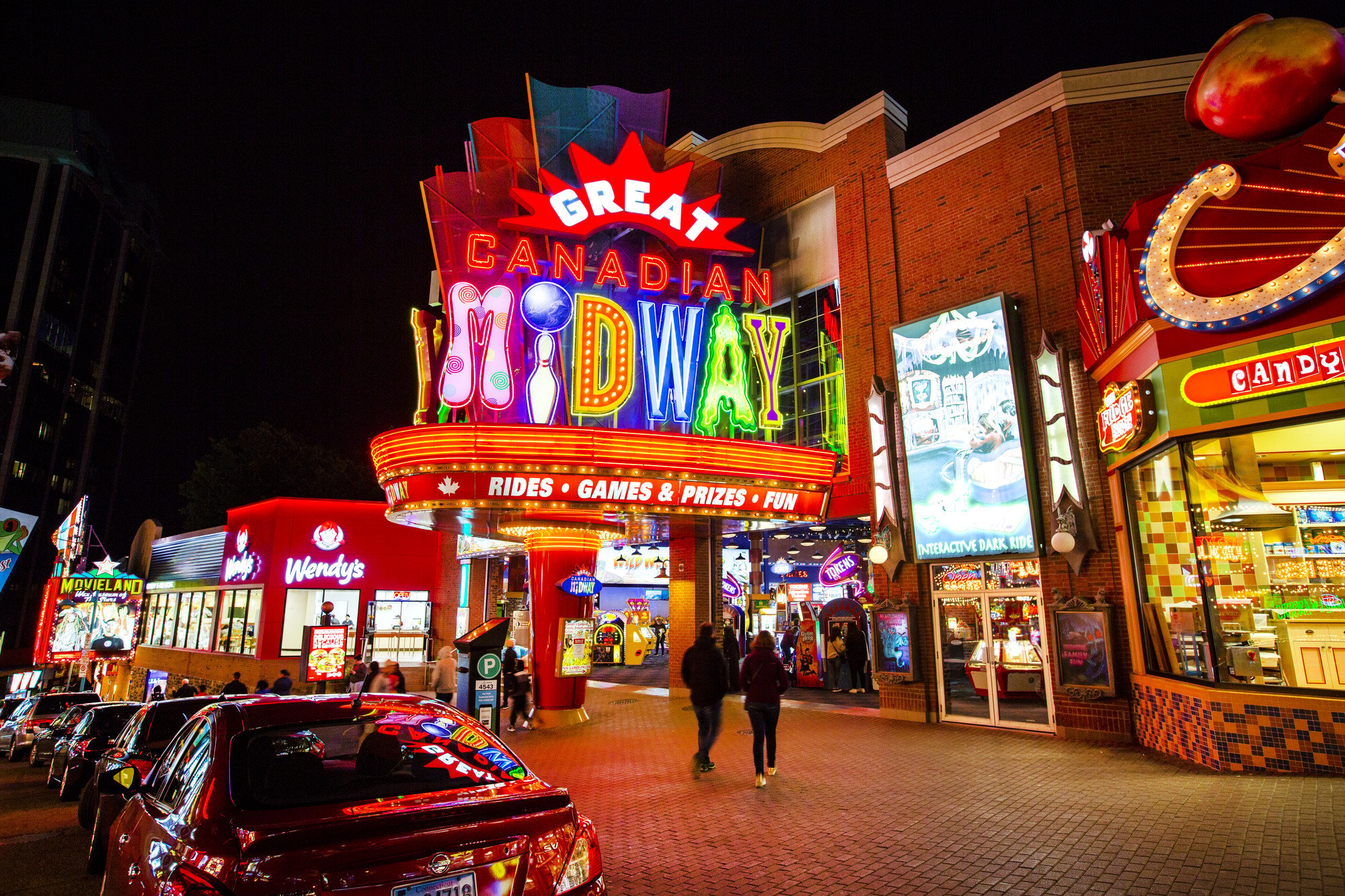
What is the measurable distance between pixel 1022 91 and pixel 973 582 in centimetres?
946

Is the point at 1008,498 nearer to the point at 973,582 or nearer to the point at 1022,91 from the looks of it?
the point at 973,582

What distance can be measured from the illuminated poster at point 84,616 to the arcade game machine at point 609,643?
61.9 feet

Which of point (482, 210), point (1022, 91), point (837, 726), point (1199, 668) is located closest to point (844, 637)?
point (837, 726)

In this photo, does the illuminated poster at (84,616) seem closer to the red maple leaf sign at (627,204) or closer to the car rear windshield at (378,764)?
the red maple leaf sign at (627,204)

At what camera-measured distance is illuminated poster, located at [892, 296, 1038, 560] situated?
12820mm

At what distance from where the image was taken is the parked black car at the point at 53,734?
13945mm

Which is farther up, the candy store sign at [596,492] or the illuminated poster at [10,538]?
the candy store sign at [596,492]

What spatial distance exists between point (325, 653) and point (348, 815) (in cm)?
1463

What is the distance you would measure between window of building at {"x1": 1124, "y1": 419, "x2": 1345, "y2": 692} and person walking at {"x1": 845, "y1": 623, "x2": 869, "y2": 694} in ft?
28.0

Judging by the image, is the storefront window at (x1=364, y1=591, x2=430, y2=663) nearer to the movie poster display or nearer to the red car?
the movie poster display

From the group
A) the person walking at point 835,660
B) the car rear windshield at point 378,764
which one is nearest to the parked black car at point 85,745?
the car rear windshield at point 378,764

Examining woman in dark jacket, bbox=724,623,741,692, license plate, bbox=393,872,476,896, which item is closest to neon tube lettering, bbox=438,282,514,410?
woman in dark jacket, bbox=724,623,741,692

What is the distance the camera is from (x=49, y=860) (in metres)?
7.64

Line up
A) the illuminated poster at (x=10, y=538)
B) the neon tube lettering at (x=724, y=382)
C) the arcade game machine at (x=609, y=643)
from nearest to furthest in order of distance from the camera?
the illuminated poster at (x=10, y=538)
the neon tube lettering at (x=724, y=382)
the arcade game machine at (x=609, y=643)
